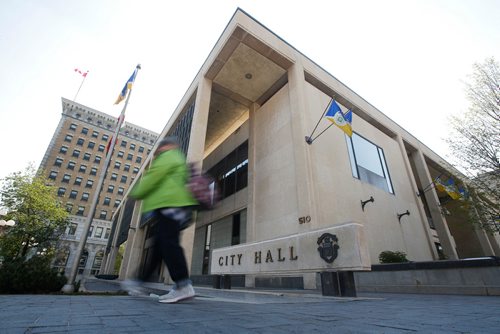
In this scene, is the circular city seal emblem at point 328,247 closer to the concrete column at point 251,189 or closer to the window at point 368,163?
the concrete column at point 251,189

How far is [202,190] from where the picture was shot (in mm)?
3096

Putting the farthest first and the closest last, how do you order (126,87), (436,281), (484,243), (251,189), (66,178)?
(66,178) → (484,243) → (251,189) → (126,87) → (436,281)

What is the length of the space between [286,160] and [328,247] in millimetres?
8218

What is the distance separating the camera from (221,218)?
16.9 metres

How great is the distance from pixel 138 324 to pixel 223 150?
18.8 metres

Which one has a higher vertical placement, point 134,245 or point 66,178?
point 66,178

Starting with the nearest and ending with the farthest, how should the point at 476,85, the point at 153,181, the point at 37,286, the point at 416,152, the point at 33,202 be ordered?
1. the point at 153,181
2. the point at 37,286
3. the point at 476,85
4. the point at 416,152
5. the point at 33,202

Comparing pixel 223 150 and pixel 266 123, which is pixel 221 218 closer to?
pixel 223 150

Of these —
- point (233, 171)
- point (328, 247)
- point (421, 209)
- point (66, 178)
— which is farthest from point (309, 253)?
point (66, 178)

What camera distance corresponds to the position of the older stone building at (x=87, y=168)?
44.2 meters

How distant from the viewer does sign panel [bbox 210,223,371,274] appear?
13.7ft

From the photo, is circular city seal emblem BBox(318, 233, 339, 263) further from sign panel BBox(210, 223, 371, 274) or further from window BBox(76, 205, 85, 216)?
window BBox(76, 205, 85, 216)

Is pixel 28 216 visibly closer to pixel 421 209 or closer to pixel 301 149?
pixel 301 149

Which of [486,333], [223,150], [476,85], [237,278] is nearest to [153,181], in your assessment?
[486,333]
